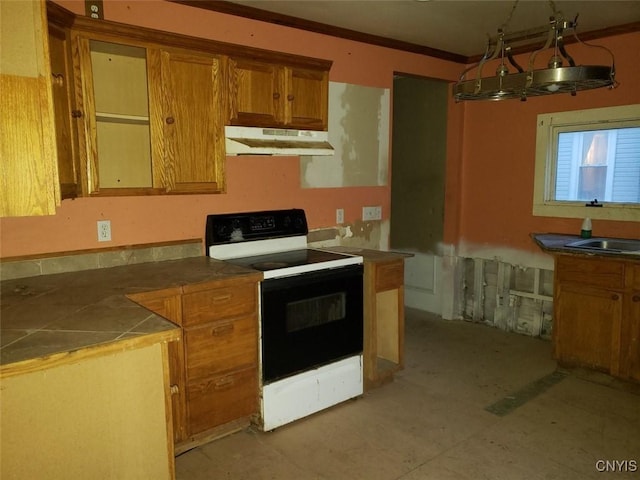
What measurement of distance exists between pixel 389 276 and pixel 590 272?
1.40 meters

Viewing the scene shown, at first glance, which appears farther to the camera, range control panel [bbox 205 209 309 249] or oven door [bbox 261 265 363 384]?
range control panel [bbox 205 209 309 249]

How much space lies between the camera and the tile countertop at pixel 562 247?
3124 mm

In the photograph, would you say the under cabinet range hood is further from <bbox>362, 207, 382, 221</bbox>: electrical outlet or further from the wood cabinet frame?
<bbox>362, 207, 382, 221</bbox>: electrical outlet

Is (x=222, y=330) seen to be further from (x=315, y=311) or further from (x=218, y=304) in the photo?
(x=315, y=311)

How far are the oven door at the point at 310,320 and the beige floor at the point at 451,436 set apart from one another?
0.38 meters

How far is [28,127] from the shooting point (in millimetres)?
1620

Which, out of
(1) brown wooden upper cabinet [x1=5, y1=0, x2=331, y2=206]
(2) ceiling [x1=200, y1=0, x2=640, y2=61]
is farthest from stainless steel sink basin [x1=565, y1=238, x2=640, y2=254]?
(1) brown wooden upper cabinet [x1=5, y1=0, x2=331, y2=206]

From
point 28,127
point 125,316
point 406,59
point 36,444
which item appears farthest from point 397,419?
point 406,59

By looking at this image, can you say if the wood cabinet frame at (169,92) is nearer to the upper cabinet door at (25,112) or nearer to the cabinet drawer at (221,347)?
the upper cabinet door at (25,112)

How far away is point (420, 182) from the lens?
493 cm

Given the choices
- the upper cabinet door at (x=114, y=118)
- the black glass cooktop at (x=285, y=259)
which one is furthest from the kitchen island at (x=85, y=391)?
the black glass cooktop at (x=285, y=259)

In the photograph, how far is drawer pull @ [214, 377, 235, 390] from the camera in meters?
2.53

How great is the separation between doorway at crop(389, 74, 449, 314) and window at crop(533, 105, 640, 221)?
37.1 inches

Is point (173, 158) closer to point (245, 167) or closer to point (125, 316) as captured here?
point (245, 167)
